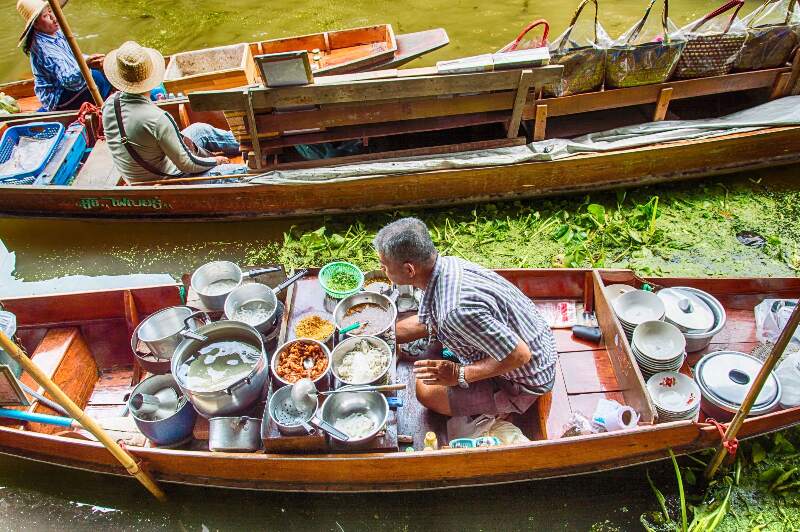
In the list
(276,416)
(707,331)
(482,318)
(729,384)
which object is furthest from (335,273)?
(729,384)

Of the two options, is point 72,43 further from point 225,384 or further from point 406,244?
point 406,244

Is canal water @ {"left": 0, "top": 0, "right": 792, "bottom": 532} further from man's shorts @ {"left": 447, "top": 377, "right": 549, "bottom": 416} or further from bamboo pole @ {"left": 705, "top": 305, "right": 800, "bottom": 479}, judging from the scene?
man's shorts @ {"left": 447, "top": 377, "right": 549, "bottom": 416}

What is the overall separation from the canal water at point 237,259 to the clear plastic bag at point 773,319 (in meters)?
1.30

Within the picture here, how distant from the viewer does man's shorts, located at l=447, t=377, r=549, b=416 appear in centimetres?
358

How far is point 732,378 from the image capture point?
384cm

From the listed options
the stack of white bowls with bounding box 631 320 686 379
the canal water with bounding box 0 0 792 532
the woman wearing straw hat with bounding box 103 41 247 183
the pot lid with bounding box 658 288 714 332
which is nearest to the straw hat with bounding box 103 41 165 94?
the woman wearing straw hat with bounding box 103 41 247 183

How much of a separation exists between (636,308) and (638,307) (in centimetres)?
2

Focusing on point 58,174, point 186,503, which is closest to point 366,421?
point 186,503

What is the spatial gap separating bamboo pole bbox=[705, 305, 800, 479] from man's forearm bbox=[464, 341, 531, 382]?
1.27 meters

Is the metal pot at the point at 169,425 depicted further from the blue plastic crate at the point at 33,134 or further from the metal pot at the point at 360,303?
the blue plastic crate at the point at 33,134

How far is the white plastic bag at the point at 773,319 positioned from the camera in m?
4.03

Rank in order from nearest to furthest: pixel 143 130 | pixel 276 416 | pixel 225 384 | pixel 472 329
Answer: pixel 472 329 < pixel 225 384 < pixel 276 416 < pixel 143 130

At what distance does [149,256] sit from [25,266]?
1.40 meters

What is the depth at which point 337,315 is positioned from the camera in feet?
13.1
